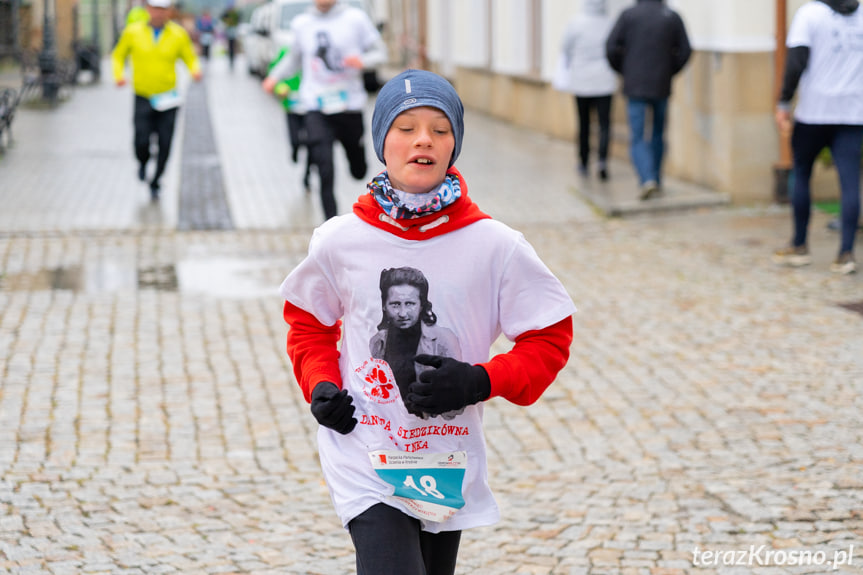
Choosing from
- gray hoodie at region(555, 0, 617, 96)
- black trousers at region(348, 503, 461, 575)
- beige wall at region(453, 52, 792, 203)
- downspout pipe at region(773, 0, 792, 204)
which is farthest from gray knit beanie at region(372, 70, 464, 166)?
gray hoodie at region(555, 0, 617, 96)

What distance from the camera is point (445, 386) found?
2686 mm

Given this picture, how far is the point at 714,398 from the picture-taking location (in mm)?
6191

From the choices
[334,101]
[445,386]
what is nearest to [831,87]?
[334,101]

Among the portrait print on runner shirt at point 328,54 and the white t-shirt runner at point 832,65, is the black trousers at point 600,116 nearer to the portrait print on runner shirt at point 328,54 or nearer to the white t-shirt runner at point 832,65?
the portrait print on runner shirt at point 328,54

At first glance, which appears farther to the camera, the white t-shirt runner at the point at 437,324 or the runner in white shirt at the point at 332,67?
the runner in white shirt at the point at 332,67

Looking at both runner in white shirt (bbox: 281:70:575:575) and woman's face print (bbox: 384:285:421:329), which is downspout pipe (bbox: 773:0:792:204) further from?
woman's face print (bbox: 384:285:421:329)

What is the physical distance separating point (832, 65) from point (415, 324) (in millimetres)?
6468

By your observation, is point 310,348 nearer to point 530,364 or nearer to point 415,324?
point 415,324

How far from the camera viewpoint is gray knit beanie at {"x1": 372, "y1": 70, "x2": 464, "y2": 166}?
2.79m

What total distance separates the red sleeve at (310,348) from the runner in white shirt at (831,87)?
622cm

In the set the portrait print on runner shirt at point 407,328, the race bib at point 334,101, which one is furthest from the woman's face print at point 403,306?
the race bib at point 334,101

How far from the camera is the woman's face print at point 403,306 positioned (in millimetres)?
2828

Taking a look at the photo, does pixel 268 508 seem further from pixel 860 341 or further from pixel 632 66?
pixel 632 66

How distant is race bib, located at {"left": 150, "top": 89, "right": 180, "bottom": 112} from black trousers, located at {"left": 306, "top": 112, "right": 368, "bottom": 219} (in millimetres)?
2877
